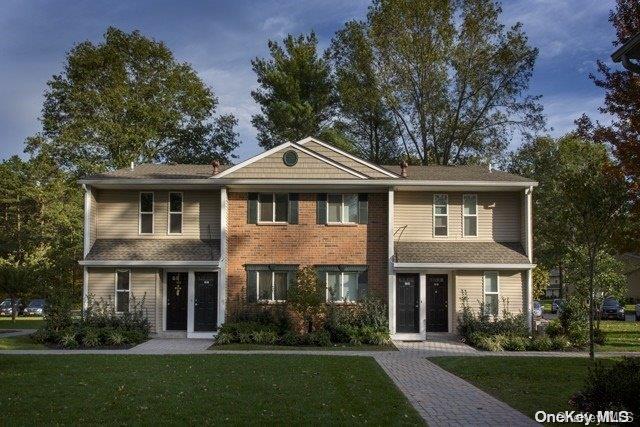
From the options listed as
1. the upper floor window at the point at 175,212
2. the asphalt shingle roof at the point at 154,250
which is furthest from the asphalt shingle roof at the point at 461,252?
the upper floor window at the point at 175,212

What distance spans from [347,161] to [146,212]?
7.80 m

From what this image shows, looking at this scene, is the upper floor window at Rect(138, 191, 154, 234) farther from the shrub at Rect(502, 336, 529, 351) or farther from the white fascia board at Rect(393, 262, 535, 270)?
the shrub at Rect(502, 336, 529, 351)

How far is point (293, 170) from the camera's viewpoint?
22.4 m

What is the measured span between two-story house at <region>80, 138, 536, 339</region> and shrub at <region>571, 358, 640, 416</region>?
39.8 feet

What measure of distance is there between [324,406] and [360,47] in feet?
97.7

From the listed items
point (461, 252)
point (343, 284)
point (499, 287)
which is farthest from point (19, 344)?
point (499, 287)

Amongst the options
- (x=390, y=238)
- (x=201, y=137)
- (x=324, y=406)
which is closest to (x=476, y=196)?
(x=390, y=238)

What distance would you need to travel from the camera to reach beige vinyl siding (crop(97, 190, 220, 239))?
23.4m

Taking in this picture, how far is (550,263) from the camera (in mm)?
44625

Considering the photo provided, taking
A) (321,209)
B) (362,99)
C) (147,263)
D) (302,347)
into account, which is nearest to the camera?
(302,347)

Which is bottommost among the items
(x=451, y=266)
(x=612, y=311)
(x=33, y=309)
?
(x=33, y=309)

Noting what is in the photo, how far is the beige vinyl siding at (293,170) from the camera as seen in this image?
22344mm

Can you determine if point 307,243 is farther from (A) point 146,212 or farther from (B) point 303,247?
(A) point 146,212

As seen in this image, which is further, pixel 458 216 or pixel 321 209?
pixel 458 216
